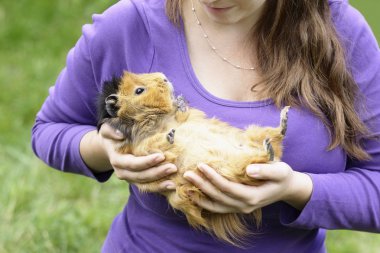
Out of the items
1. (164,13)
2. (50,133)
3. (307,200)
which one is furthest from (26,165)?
(307,200)

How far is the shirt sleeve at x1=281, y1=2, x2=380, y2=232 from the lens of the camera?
1.66m

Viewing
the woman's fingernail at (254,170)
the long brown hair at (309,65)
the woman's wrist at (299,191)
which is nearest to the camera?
the woman's fingernail at (254,170)

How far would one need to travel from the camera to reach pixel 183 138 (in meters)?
1.51

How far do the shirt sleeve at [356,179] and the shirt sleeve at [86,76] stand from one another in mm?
488

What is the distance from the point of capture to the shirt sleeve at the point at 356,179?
5.44 feet

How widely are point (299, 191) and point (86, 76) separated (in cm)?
61

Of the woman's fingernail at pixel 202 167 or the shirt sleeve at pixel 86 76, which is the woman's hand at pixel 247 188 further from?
the shirt sleeve at pixel 86 76

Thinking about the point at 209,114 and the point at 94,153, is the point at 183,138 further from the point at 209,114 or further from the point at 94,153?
the point at 94,153

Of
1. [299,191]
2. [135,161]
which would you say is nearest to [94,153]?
[135,161]

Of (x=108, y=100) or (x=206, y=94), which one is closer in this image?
(x=108, y=100)

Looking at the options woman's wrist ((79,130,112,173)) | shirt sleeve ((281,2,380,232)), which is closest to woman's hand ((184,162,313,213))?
shirt sleeve ((281,2,380,232))

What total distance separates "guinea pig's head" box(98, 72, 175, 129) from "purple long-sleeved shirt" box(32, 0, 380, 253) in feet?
0.42

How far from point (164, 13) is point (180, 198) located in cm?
52

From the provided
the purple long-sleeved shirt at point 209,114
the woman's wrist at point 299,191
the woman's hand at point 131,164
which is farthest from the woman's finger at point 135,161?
the woman's wrist at point 299,191
